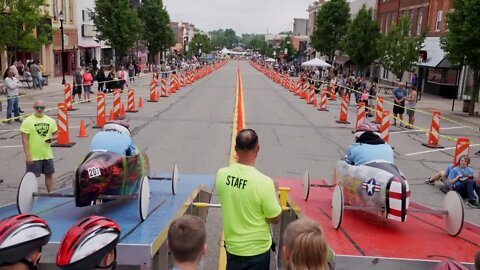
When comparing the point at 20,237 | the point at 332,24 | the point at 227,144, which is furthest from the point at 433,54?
the point at 20,237

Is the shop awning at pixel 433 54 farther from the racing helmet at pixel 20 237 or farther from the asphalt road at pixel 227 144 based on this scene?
the racing helmet at pixel 20 237

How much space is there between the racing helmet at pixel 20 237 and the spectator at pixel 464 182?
9359 mm

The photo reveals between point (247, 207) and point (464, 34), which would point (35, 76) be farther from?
point (247, 207)

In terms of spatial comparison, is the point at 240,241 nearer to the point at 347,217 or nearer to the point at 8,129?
the point at 347,217

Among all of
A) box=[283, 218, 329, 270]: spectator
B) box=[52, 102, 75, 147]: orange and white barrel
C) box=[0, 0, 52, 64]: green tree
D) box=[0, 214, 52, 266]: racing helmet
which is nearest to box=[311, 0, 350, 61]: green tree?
box=[0, 0, 52, 64]: green tree

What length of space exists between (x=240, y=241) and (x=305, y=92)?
2923 centimetres

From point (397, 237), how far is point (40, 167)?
6278 millimetres

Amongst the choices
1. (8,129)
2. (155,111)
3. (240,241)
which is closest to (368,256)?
(240,241)

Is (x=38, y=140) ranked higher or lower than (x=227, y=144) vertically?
higher

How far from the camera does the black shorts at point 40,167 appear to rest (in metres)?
8.70

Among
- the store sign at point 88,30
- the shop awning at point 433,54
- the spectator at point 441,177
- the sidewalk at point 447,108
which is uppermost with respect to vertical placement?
the store sign at point 88,30

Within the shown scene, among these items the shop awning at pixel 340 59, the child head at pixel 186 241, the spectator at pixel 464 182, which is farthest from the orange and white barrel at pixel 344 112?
the shop awning at pixel 340 59

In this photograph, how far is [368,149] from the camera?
6.92 metres

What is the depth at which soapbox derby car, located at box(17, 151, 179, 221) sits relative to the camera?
20.4ft
